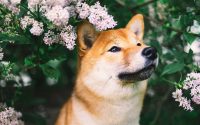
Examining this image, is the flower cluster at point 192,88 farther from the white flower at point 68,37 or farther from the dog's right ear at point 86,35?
the white flower at point 68,37

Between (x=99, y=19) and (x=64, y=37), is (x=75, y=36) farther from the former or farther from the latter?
(x=99, y=19)

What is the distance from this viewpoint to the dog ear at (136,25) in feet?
12.9

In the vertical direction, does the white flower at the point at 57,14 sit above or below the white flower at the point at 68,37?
above

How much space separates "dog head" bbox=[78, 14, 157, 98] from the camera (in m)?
3.47

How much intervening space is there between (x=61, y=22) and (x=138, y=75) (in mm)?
654

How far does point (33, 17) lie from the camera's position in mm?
3482

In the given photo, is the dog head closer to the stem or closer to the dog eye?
the dog eye

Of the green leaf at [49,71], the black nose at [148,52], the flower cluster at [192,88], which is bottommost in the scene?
the flower cluster at [192,88]

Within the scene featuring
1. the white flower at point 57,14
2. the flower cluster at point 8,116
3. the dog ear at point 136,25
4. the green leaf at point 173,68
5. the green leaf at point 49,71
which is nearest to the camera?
the white flower at point 57,14

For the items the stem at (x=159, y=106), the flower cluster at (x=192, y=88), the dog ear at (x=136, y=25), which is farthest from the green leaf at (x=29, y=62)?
the stem at (x=159, y=106)

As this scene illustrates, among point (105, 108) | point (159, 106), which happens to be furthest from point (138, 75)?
point (159, 106)

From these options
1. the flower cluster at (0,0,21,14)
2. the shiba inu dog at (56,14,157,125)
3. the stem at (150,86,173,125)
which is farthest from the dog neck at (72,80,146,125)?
the stem at (150,86,173,125)

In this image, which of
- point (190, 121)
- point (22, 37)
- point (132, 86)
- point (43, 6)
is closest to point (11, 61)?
point (22, 37)

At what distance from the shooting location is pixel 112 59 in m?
3.63
